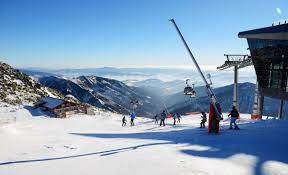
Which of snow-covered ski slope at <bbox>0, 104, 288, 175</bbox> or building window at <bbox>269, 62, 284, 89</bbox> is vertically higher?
building window at <bbox>269, 62, 284, 89</bbox>

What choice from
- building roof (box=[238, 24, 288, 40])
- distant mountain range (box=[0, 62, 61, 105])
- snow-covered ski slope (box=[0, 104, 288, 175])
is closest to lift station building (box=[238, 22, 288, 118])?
building roof (box=[238, 24, 288, 40])

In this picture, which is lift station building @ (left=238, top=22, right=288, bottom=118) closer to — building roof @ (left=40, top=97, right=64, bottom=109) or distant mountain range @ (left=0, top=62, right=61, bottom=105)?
building roof @ (left=40, top=97, right=64, bottom=109)

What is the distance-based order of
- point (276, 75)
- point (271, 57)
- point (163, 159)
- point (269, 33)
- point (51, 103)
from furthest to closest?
point (51, 103) < point (276, 75) < point (271, 57) < point (269, 33) < point (163, 159)

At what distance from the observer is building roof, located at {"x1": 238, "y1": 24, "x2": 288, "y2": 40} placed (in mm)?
26834

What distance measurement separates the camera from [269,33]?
92.7 ft

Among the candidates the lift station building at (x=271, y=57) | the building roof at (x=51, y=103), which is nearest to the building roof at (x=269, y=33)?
the lift station building at (x=271, y=57)

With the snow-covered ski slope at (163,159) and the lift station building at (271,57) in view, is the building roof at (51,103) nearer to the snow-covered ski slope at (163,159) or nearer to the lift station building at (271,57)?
the lift station building at (271,57)

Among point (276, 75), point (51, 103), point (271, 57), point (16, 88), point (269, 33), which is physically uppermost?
point (269, 33)

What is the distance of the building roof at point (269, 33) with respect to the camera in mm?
26834

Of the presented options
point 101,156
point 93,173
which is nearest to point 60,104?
point 101,156

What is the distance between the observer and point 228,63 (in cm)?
4659

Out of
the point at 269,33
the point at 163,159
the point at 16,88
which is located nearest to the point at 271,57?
the point at 269,33

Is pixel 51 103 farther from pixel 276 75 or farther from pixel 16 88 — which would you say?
pixel 276 75

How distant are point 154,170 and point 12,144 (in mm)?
10619
